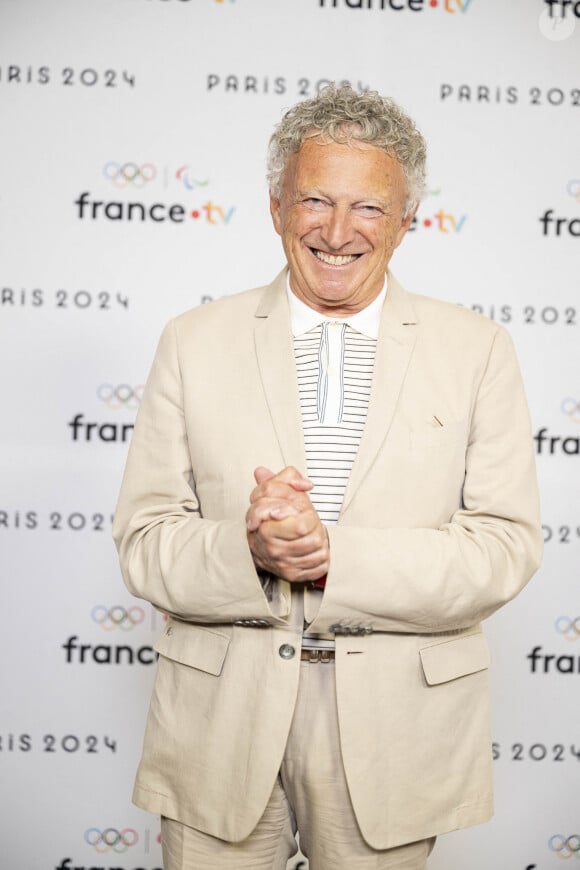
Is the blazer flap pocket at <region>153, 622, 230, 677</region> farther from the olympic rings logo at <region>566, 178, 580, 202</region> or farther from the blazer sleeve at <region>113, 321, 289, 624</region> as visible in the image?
the olympic rings logo at <region>566, 178, 580, 202</region>

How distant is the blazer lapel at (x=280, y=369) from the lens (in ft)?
5.76

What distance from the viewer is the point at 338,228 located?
1.81 m

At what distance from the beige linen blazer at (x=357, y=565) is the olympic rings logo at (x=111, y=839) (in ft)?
4.59

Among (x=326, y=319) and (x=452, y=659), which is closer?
(x=452, y=659)

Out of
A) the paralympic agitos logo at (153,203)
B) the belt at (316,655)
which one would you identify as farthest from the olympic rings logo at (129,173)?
the belt at (316,655)

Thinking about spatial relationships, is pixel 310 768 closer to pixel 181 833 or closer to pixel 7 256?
pixel 181 833

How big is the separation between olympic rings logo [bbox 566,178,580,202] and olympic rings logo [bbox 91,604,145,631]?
1736 mm

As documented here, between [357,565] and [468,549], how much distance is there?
0.66 ft

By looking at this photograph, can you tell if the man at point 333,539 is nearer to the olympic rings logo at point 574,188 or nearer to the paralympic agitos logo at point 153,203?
the paralympic agitos logo at point 153,203

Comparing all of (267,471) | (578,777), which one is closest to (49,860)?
(578,777)

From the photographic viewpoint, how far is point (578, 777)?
10.4ft

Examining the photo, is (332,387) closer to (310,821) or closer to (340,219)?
(340,219)

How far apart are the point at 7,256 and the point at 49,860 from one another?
1751 millimetres

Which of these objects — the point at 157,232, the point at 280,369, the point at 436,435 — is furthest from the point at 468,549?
the point at 157,232
